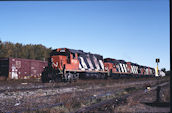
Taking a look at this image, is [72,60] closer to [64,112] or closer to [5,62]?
[5,62]

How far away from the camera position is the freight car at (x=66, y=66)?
20078 mm

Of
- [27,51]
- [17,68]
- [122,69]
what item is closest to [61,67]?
[17,68]

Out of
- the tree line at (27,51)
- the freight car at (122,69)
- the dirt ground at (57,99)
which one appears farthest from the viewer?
the tree line at (27,51)

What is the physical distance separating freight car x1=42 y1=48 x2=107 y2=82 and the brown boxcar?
7723 millimetres

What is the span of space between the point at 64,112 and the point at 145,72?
47.3 m

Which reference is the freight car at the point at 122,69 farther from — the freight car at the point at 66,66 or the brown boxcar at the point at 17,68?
the brown boxcar at the point at 17,68

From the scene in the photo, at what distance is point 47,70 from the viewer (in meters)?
20.7

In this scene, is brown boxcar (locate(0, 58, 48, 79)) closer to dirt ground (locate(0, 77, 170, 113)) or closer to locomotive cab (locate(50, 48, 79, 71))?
locomotive cab (locate(50, 48, 79, 71))

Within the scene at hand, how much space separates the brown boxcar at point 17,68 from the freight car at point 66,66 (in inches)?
304

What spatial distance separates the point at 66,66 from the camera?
20047 mm

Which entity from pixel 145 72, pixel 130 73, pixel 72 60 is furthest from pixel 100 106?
pixel 145 72

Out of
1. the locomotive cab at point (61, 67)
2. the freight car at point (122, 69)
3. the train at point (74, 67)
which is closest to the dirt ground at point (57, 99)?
the train at point (74, 67)

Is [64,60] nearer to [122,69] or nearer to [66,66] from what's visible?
[66,66]

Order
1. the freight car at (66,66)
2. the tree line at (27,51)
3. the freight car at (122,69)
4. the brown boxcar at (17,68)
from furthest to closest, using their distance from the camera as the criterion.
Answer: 1. the tree line at (27,51)
2. the freight car at (122,69)
3. the brown boxcar at (17,68)
4. the freight car at (66,66)
